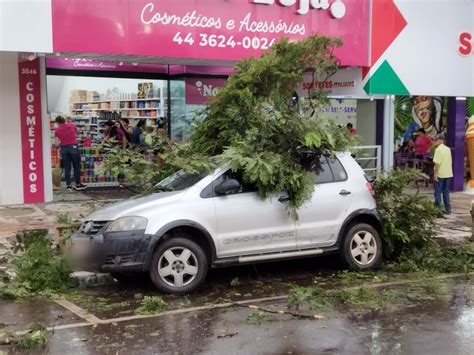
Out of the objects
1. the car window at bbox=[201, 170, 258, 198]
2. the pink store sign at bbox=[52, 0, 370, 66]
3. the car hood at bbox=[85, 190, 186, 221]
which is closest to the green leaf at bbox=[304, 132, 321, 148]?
the car window at bbox=[201, 170, 258, 198]

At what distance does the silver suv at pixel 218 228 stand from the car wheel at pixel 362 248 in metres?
0.01

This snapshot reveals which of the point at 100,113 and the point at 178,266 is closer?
the point at 178,266

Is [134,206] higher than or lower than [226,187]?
lower

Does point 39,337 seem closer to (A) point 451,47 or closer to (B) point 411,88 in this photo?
(B) point 411,88

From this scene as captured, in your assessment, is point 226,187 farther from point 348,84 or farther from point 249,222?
point 348,84

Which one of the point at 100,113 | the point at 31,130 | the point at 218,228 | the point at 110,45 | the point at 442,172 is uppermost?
the point at 110,45

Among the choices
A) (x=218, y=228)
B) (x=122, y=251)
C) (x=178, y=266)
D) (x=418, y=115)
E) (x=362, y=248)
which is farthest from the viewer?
(x=418, y=115)

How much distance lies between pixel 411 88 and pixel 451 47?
1617 mm

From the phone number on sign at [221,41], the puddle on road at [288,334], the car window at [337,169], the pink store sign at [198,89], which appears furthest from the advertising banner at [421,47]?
the puddle on road at [288,334]

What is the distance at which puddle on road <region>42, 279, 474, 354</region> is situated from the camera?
5.41 metres

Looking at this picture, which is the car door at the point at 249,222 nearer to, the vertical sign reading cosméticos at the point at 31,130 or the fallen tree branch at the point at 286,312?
the fallen tree branch at the point at 286,312

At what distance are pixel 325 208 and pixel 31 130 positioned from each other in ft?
26.4

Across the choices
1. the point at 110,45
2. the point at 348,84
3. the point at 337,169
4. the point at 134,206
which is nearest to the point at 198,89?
the point at 348,84

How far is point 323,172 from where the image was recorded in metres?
8.09
